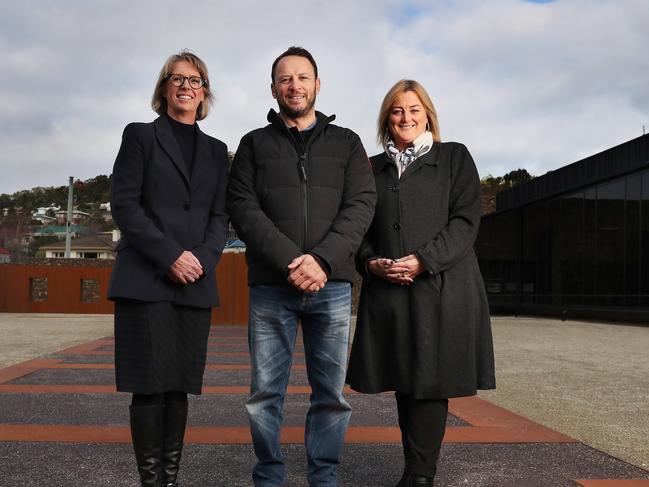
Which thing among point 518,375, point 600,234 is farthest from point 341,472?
point 600,234

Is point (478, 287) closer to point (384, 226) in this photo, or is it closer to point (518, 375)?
point (384, 226)

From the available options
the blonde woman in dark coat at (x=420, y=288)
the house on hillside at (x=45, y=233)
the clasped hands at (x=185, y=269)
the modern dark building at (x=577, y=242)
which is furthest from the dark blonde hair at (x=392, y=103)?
the house on hillside at (x=45, y=233)

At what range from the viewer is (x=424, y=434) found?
2551mm

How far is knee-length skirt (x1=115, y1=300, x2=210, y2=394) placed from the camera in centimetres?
240

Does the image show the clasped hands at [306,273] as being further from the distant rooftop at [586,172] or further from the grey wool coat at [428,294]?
the distant rooftop at [586,172]

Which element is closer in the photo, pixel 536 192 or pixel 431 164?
pixel 431 164

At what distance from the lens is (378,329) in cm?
264

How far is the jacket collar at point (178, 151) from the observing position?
2.52 m

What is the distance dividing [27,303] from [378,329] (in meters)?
20.3

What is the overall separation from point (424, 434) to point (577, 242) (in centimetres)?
1795

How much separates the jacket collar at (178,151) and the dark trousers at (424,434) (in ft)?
4.05

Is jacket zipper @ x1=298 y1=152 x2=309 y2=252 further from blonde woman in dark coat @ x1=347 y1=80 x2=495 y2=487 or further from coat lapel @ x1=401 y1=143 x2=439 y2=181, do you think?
coat lapel @ x1=401 y1=143 x2=439 y2=181

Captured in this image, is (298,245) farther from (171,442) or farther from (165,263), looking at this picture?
A: (171,442)

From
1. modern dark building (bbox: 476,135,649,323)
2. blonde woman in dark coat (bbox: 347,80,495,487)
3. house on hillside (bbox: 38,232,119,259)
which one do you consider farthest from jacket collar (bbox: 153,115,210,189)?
house on hillside (bbox: 38,232,119,259)
